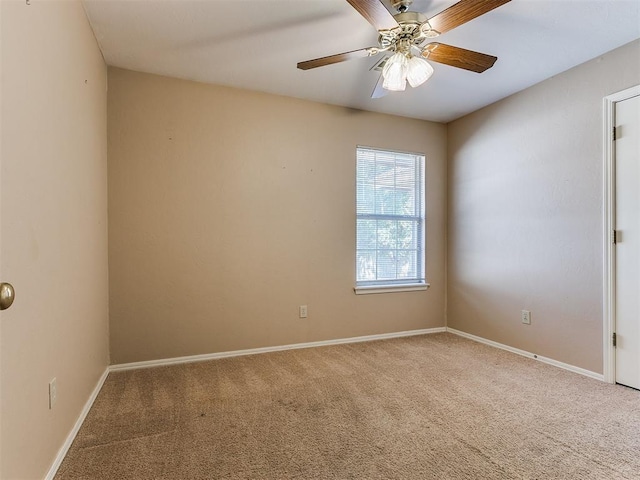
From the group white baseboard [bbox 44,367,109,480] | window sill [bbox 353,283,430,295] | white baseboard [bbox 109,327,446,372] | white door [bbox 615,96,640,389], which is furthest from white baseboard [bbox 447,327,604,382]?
white baseboard [bbox 44,367,109,480]

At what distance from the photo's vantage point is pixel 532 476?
1.55m

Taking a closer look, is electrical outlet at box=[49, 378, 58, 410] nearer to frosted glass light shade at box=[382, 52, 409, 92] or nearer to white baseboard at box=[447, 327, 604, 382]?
frosted glass light shade at box=[382, 52, 409, 92]

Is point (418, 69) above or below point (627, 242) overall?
above

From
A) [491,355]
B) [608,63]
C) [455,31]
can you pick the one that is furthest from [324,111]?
[491,355]

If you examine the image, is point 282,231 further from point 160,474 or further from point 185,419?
point 160,474

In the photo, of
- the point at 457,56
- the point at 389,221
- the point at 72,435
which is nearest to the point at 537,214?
the point at 389,221

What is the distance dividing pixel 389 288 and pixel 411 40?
255cm

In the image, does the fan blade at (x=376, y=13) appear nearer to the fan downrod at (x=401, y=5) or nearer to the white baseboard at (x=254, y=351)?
the fan downrod at (x=401, y=5)

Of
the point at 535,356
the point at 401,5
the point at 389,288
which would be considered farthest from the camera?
the point at 389,288

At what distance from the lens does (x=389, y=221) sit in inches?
156

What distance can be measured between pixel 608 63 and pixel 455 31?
1311 mm

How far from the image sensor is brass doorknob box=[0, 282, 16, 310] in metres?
1.10

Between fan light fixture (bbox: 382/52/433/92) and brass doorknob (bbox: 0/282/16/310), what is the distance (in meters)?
2.07

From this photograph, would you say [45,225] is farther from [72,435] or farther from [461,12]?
[461,12]
